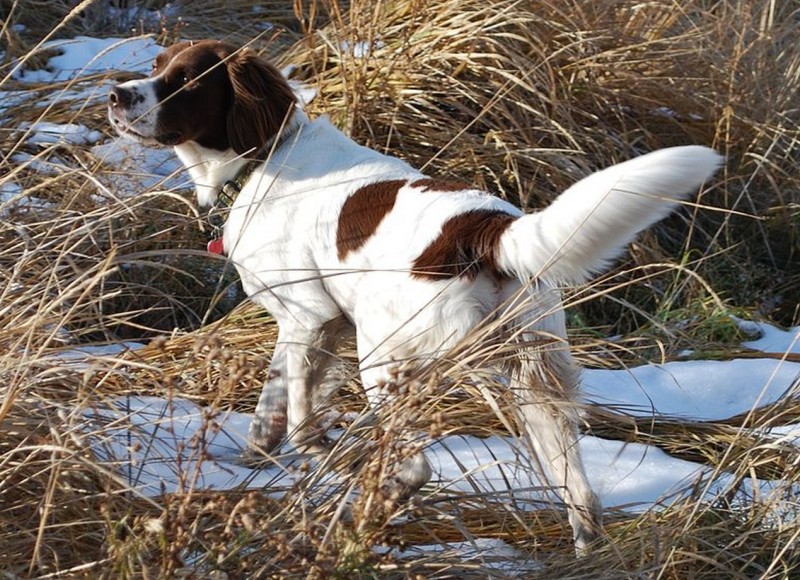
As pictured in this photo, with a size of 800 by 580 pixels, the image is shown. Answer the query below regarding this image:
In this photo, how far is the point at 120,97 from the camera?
3.51m

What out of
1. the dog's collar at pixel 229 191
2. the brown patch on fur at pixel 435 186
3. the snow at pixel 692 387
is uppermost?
the brown patch on fur at pixel 435 186

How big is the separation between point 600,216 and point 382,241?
0.71 metres

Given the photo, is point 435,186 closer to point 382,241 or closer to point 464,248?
point 382,241

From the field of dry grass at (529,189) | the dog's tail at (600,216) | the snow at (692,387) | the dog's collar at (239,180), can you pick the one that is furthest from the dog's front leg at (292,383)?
the snow at (692,387)

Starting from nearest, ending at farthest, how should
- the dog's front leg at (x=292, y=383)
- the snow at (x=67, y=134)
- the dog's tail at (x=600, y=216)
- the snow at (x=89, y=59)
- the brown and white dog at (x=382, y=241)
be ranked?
1. the dog's tail at (x=600, y=216)
2. the brown and white dog at (x=382, y=241)
3. the dog's front leg at (x=292, y=383)
4. the snow at (x=67, y=134)
5. the snow at (x=89, y=59)

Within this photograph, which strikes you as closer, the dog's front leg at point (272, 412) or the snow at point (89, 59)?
the dog's front leg at point (272, 412)

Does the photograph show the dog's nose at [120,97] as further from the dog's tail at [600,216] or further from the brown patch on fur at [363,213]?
the dog's tail at [600,216]

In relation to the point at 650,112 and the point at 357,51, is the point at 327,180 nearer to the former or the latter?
the point at 357,51

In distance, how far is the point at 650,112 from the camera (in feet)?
17.8

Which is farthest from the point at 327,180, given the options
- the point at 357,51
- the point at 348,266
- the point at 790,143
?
the point at 790,143

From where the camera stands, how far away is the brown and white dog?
8.53 ft

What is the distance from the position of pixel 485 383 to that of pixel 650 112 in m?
3.22

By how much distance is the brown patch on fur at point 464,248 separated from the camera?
2.86m

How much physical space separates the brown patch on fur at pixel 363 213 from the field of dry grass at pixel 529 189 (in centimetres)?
42
